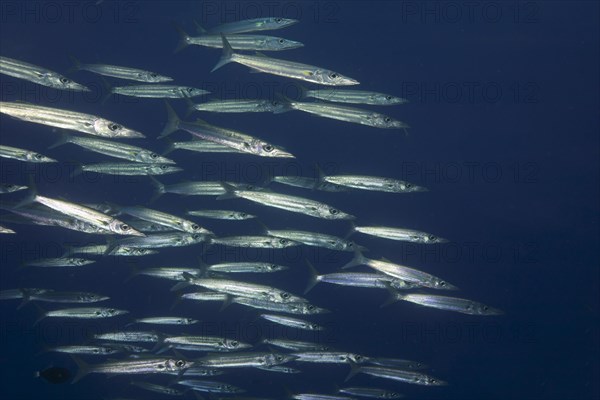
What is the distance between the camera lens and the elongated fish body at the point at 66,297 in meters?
7.51

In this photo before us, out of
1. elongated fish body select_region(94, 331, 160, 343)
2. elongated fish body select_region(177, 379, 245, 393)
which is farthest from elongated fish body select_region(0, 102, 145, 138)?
elongated fish body select_region(177, 379, 245, 393)

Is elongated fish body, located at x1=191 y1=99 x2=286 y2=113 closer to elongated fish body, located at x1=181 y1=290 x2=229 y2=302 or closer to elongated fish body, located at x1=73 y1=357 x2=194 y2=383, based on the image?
elongated fish body, located at x1=181 y1=290 x2=229 y2=302

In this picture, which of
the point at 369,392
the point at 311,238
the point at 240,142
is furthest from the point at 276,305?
the point at 240,142

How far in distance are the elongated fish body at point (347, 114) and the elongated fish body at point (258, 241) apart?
193 centimetres

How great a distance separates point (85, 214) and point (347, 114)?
3.75m

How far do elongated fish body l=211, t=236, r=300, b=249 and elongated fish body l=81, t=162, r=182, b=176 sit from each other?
122cm

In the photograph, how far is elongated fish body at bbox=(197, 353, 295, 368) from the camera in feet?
22.5

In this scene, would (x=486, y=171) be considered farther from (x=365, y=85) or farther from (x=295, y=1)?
(x=295, y=1)

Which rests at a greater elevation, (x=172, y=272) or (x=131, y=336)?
(x=172, y=272)

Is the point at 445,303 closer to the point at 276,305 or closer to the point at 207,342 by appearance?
the point at 276,305

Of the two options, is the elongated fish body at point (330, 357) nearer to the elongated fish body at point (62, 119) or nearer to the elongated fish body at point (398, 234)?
the elongated fish body at point (398, 234)

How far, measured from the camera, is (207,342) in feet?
23.1

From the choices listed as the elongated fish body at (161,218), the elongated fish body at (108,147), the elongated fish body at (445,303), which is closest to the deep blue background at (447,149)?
the elongated fish body at (445,303)

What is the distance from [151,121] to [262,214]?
4.87m
